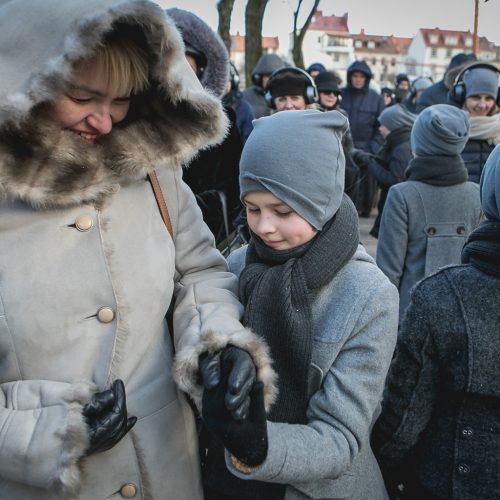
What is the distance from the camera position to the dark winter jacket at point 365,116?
800cm

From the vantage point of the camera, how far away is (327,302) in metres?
1.66

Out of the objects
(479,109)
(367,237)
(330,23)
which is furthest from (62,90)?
(330,23)

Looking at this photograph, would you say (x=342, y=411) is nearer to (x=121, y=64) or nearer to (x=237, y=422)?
(x=237, y=422)

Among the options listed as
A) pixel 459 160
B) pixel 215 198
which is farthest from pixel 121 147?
pixel 459 160

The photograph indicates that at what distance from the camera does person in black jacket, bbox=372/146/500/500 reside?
1.56 meters

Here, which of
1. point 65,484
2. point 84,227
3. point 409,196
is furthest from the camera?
point 409,196

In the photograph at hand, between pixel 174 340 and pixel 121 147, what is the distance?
0.58 metres

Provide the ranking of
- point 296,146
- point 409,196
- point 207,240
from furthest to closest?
point 409,196
point 207,240
point 296,146

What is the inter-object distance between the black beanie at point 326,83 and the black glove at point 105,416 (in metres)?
5.31

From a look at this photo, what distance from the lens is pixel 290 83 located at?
4500 millimetres

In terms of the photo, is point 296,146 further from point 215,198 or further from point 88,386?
point 215,198

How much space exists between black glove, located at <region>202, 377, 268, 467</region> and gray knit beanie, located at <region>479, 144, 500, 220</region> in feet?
2.61

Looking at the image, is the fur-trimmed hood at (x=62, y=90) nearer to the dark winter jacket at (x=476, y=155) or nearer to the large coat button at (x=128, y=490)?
the large coat button at (x=128, y=490)

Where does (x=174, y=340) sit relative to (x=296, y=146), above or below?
below
